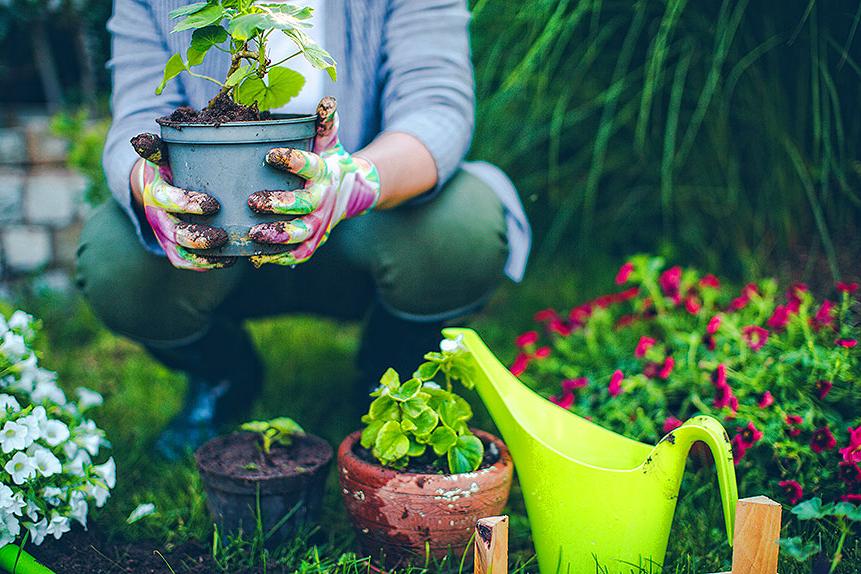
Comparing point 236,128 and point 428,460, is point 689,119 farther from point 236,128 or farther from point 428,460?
point 236,128

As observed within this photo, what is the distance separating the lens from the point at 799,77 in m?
1.70

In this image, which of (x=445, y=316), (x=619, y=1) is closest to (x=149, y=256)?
(x=445, y=316)

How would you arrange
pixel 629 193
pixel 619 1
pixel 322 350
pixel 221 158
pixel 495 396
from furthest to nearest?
pixel 629 193, pixel 322 350, pixel 619 1, pixel 495 396, pixel 221 158

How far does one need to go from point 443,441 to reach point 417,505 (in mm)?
87

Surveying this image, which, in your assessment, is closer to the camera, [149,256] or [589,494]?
[589,494]

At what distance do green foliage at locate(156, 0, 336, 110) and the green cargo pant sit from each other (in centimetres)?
34

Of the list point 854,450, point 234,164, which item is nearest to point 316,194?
point 234,164

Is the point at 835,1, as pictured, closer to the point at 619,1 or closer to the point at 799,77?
the point at 799,77

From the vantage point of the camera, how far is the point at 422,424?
41.1 inches

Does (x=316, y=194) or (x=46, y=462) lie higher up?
(x=316, y=194)

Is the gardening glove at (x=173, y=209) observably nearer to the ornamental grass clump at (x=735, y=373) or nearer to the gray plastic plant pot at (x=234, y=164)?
the gray plastic plant pot at (x=234, y=164)

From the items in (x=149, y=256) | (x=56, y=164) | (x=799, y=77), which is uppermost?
(x=799, y=77)

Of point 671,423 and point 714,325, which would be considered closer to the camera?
point 671,423

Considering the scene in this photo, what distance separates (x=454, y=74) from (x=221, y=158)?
509mm
